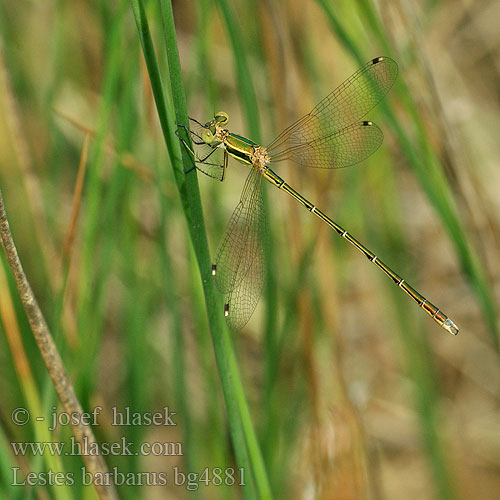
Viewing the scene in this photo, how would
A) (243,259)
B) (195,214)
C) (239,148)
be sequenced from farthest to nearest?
1. (239,148)
2. (243,259)
3. (195,214)

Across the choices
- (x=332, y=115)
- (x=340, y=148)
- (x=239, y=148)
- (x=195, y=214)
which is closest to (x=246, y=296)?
(x=195, y=214)

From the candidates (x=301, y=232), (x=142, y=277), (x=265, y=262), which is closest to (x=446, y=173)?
(x=301, y=232)

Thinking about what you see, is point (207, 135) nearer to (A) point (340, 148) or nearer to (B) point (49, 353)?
(A) point (340, 148)

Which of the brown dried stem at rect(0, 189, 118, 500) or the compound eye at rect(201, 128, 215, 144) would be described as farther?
the compound eye at rect(201, 128, 215, 144)

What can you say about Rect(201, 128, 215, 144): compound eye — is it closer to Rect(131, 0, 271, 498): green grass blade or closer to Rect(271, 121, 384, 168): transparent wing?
Rect(271, 121, 384, 168): transparent wing

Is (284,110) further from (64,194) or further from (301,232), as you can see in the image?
(64,194)

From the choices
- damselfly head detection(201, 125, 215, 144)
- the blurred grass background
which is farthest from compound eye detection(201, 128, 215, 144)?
the blurred grass background

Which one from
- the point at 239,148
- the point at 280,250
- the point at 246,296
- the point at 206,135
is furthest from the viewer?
the point at 280,250
